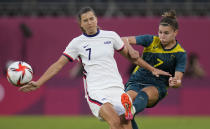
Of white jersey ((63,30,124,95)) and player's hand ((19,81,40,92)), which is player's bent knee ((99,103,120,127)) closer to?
white jersey ((63,30,124,95))

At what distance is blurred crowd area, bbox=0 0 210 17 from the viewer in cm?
1602

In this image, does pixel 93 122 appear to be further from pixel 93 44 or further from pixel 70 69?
pixel 93 44

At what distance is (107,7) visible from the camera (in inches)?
637

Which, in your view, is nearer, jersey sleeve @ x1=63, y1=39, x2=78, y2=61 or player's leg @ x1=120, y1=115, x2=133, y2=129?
player's leg @ x1=120, y1=115, x2=133, y2=129

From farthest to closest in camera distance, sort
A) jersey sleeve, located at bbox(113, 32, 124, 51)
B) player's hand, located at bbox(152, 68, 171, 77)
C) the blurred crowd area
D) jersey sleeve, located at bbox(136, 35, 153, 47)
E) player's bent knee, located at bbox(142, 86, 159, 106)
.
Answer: the blurred crowd area < jersey sleeve, located at bbox(136, 35, 153, 47) < player's bent knee, located at bbox(142, 86, 159, 106) < player's hand, located at bbox(152, 68, 171, 77) < jersey sleeve, located at bbox(113, 32, 124, 51)

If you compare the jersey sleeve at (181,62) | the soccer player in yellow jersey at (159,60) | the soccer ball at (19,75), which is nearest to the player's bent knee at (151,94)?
Result: the soccer player in yellow jersey at (159,60)

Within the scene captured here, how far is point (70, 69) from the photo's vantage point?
53.8 ft

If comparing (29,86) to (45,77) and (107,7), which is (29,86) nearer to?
(45,77)

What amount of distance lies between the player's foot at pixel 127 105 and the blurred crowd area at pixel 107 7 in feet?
32.3

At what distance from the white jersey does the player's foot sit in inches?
13.9

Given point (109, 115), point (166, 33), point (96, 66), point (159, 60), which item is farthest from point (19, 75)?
point (166, 33)

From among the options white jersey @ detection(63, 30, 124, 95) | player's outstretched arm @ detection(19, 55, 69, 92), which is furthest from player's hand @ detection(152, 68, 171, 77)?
player's outstretched arm @ detection(19, 55, 69, 92)

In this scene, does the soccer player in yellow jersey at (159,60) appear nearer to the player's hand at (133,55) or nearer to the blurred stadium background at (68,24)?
the player's hand at (133,55)

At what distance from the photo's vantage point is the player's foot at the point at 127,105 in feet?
20.8
